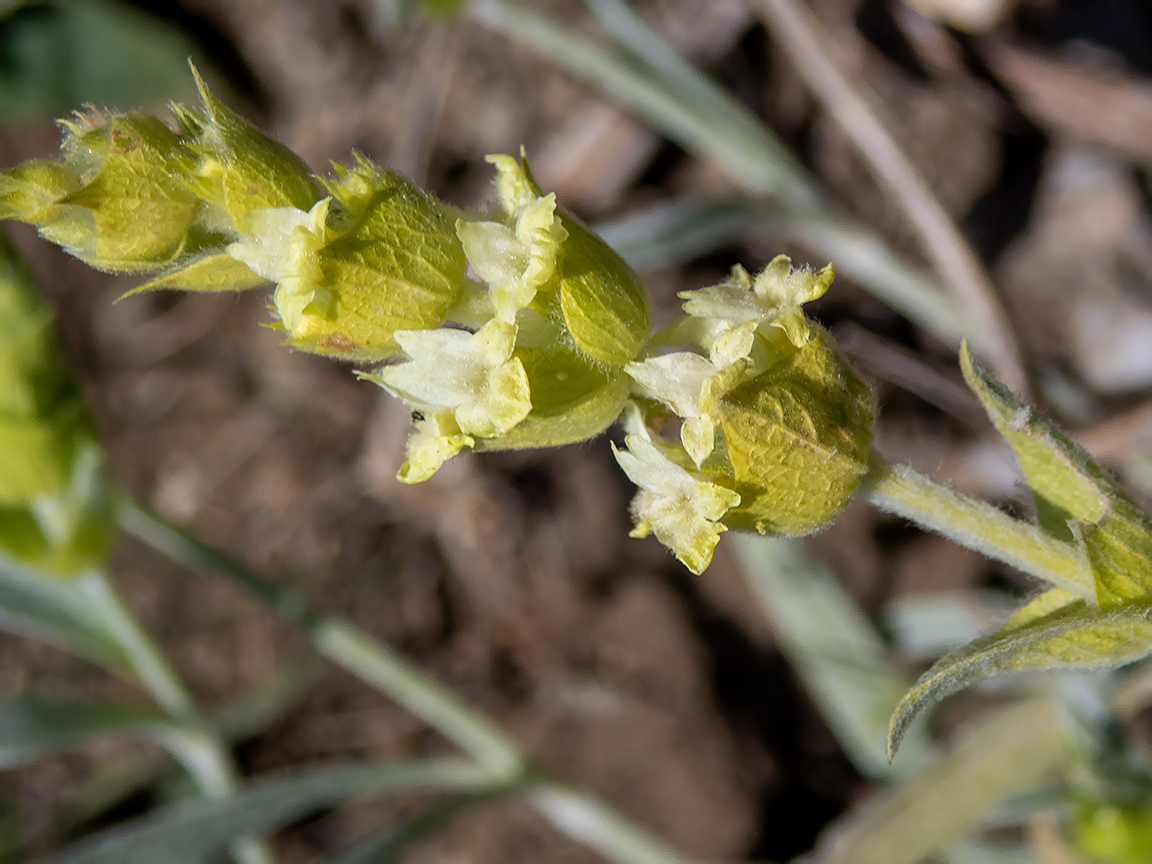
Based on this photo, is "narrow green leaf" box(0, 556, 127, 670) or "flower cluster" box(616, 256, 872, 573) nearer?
"flower cluster" box(616, 256, 872, 573)

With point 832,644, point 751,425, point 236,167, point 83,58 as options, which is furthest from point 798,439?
point 83,58

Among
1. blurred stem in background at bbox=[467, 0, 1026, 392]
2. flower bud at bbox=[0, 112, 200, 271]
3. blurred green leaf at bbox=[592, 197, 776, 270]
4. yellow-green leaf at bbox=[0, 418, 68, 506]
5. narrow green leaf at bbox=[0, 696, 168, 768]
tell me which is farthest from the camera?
blurred stem in background at bbox=[467, 0, 1026, 392]

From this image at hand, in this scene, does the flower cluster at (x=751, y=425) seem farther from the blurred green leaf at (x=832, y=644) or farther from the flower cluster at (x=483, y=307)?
the blurred green leaf at (x=832, y=644)

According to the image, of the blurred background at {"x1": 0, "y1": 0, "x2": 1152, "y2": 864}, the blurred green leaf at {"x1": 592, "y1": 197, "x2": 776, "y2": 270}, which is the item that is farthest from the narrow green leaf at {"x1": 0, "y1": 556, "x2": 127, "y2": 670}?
the blurred green leaf at {"x1": 592, "y1": 197, "x2": 776, "y2": 270}

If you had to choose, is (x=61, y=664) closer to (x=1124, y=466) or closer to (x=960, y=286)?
(x=960, y=286)

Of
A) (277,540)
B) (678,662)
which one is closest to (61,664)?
(277,540)

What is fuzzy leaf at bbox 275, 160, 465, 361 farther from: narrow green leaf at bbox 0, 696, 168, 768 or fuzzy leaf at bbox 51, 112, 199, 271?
narrow green leaf at bbox 0, 696, 168, 768

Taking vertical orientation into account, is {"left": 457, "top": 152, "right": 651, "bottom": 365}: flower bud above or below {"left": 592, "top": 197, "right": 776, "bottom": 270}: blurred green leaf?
above
